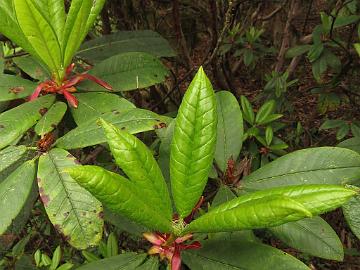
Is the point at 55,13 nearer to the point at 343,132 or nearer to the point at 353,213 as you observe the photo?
the point at 353,213

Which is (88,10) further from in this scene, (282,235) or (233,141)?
(282,235)

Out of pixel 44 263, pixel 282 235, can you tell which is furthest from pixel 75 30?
pixel 44 263

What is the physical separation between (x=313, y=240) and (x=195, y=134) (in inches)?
14.3

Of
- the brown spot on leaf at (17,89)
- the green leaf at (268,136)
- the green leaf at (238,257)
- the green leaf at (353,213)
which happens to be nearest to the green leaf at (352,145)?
the green leaf at (268,136)

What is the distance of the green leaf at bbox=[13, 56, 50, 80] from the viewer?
1.18 meters

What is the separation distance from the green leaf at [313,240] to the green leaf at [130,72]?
486mm

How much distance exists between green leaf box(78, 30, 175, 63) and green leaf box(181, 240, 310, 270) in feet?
2.42

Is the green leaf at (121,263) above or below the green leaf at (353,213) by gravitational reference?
below

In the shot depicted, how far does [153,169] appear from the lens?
749mm

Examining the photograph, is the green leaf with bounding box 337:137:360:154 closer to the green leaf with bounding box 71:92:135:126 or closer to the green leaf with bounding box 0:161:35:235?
the green leaf with bounding box 71:92:135:126

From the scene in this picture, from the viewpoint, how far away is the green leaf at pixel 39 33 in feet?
2.82

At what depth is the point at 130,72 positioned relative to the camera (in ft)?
3.87

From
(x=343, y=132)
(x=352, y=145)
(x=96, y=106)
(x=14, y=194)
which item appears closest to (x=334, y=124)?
(x=343, y=132)

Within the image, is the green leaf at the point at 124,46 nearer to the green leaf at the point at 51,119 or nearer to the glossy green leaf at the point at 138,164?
the green leaf at the point at 51,119
